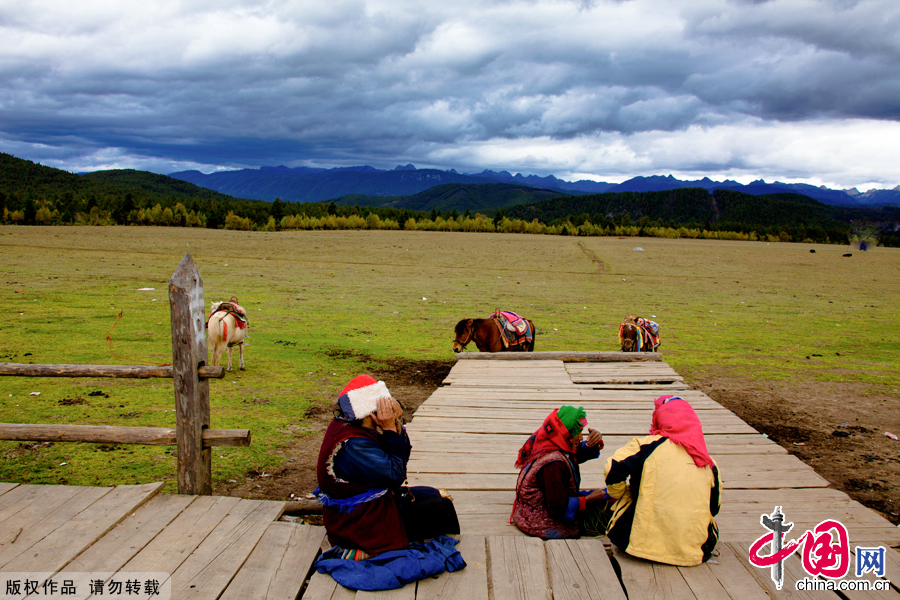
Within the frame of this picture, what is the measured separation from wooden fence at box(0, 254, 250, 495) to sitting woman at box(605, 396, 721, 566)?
9.91ft

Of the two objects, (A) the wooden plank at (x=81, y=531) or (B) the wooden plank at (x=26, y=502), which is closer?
(A) the wooden plank at (x=81, y=531)

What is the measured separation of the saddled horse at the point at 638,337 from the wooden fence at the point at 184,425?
9170 millimetres

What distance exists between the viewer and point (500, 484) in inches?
209

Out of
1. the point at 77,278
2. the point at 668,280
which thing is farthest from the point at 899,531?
the point at 668,280

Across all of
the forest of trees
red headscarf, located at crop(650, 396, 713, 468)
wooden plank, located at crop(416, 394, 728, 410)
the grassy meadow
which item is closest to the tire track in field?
the grassy meadow

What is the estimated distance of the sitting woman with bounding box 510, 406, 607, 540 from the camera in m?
4.23

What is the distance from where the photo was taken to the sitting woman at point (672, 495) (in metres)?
3.72

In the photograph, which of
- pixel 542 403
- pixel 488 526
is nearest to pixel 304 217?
pixel 542 403

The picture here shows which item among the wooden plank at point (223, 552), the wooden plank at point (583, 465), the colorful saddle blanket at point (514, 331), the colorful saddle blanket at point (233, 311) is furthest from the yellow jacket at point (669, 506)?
the colorful saddle blanket at point (233, 311)

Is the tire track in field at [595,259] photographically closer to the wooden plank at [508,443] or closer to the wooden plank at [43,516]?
the wooden plank at [508,443]

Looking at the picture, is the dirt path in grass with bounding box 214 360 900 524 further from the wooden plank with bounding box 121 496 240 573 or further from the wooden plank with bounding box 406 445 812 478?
the wooden plank with bounding box 121 496 240 573

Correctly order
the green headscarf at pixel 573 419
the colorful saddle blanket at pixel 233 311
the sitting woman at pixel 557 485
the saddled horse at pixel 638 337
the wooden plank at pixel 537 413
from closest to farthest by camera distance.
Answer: the sitting woman at pixel 557 485
the green headscarf at pixel 573 419
the wooden plank at pixel 537 413
the colorful saddle blanket at pixel 233 311
the saddled horse at pixel 638 337

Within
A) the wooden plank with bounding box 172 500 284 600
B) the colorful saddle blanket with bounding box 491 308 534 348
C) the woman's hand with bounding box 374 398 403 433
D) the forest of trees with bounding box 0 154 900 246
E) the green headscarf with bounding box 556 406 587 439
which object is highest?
the forest of trees with bounding box 0 154 900 246

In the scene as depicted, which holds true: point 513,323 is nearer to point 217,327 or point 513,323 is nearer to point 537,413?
point 537,413
